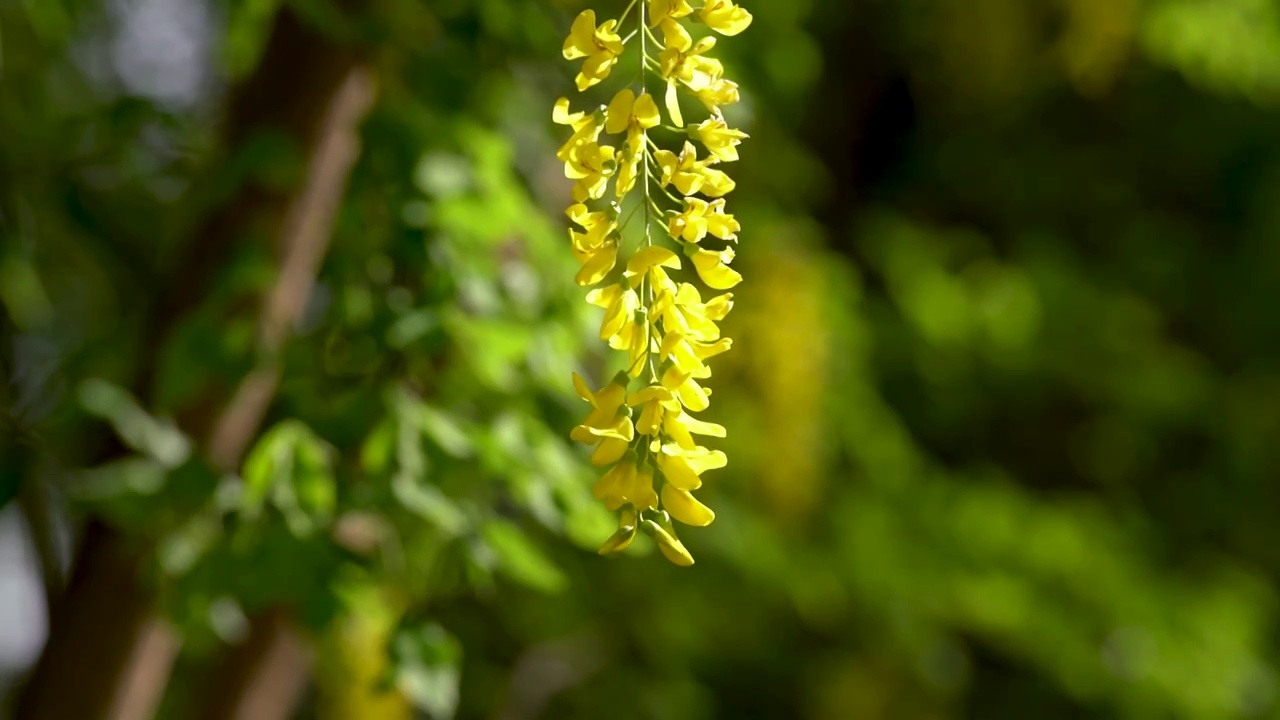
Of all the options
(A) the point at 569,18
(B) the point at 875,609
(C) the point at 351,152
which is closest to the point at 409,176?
(C) the point at 351,152

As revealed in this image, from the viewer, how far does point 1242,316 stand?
11.3 ft

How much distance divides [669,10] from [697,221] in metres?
0.11

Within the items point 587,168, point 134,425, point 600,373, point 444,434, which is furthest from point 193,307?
point 587,168

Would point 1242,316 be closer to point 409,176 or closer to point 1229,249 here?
point 1229,249

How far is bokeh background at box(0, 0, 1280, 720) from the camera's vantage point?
1.23m

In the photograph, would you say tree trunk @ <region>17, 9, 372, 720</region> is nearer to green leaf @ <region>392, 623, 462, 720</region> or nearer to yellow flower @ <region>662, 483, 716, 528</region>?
green leaf @ <region>392, 623, 462, 720</region>

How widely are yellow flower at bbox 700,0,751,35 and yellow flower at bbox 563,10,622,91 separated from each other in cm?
5

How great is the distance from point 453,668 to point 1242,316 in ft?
9.57

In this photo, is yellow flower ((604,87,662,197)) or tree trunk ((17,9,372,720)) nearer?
yellow flower ((604,87,662,197))

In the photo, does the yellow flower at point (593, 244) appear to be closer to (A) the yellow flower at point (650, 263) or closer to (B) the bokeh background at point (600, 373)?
(A) the yellow flower at point (650, 263)

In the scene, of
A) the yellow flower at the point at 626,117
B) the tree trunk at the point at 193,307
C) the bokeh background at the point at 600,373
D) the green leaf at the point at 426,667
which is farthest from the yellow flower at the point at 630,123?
the tree trunk at the point at 193,307

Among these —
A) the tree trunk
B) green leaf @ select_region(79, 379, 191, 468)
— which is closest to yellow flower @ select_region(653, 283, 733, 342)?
green leaf @ select_region(79, 379, 191, 468)

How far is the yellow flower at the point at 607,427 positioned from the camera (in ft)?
2.16

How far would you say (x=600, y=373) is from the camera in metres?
1.98
